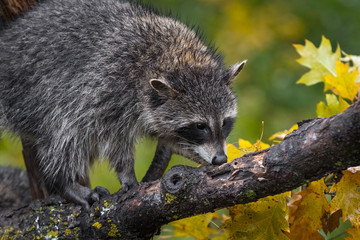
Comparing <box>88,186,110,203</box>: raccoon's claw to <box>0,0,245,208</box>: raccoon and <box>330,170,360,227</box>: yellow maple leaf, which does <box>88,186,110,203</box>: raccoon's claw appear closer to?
<box>0,0,245,208</box>: raccoon

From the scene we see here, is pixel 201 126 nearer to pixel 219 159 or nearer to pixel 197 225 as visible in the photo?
pixel 219 159

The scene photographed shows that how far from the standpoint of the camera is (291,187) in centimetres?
283

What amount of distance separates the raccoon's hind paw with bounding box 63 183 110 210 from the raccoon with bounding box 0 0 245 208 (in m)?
0.02

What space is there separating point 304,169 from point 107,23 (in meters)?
2.50

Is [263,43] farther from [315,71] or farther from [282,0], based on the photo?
[315,71]

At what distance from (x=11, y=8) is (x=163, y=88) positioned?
1.78 metres

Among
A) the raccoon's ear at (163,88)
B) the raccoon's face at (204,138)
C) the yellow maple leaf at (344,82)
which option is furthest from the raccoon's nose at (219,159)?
the yellow maple leaf at (344,82)

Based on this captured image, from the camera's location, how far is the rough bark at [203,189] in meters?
2.57

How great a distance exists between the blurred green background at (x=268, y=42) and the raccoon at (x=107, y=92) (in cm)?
177

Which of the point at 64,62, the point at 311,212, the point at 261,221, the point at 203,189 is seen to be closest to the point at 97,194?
the point at 203,189

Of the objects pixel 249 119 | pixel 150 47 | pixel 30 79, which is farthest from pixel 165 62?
pixel 249 119

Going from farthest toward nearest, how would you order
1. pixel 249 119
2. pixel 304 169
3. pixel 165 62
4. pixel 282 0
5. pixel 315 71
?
pixel 282 0
pixel 249 119
pixel 165 62
pixel 315 71
pixel 304 169

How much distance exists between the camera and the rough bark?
8.45 feet

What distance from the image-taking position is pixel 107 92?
167 inches
